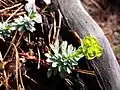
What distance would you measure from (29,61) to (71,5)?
353 mm

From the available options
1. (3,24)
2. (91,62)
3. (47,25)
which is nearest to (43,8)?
(47,25)

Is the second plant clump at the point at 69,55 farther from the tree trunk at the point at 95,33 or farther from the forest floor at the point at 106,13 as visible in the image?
the forest floor at the point at 106,13

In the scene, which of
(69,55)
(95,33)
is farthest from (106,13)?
(69,55)

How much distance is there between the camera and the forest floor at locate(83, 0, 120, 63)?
255 cm

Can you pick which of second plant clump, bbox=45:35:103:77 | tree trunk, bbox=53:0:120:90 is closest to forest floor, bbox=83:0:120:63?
tree trunk, bbox=53:0:120:90

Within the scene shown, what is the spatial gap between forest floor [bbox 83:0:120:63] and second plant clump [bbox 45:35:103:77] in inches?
55.4

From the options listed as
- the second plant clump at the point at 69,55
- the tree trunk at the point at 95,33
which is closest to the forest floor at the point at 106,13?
the tree trunk at the point at 95,33

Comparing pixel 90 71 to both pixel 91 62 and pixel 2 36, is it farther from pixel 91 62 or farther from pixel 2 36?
pixel 2 36

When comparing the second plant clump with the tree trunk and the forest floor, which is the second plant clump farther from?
the forest floor

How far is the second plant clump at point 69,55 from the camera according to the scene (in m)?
1.11

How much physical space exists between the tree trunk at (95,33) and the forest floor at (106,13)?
1.22m

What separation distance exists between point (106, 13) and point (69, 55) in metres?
1.57

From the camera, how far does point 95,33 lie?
1.27m

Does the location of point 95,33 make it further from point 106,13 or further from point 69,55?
point 106,13
